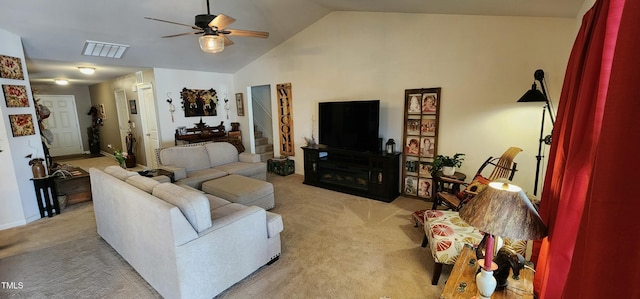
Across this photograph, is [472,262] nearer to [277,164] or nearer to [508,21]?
[508,21]

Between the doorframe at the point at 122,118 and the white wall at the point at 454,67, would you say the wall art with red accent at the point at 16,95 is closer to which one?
the doorframe at the point at 122,118

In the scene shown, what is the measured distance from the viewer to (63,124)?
27.3ft

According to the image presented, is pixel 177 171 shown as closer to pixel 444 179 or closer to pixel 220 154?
pixel 220 154

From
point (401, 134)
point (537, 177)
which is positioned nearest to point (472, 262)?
point (537, 177)

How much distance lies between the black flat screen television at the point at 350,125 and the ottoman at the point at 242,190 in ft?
5.09

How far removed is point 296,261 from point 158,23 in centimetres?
391

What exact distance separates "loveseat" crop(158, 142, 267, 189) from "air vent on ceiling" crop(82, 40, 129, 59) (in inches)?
73.6

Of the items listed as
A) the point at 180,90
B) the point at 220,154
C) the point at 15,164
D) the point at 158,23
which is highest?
the point at 158,23

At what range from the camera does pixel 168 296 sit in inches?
80.6

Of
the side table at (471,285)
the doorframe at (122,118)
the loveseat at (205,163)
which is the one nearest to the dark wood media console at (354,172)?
the loveseat at (205,163)

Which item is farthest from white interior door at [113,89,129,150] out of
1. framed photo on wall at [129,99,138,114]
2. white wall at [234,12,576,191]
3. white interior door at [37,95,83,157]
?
white wall at [234,12,576,191]

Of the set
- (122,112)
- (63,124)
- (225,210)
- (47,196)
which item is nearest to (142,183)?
(225,210)

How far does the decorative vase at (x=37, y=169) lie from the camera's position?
3.66m

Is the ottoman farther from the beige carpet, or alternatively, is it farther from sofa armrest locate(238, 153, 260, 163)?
sofa armrest locate(238, 153, 260, 163)
